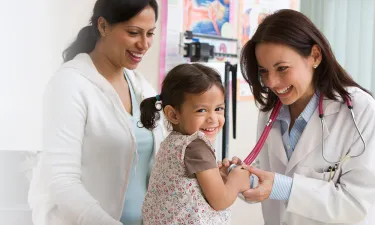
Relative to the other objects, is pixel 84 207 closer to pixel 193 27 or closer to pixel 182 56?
pixel 182 56

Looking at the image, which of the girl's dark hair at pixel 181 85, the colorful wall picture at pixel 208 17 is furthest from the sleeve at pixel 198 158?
the colorful wall picture at pixel 208 17

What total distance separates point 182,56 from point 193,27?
5.0 inches

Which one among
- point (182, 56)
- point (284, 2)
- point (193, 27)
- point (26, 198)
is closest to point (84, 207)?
point (26, 198)

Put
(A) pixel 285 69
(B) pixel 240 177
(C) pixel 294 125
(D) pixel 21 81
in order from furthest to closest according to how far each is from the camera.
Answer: (C) pixel 294 125
(A) pixel 285 69
(B) pixel 240 177
(D) pixel 21 81

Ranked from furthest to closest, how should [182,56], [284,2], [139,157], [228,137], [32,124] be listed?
[284,2] < [228,137] < [182,56] < [139,157] < [32,124]

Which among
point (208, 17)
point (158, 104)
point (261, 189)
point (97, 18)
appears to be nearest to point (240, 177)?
point (261, 189)

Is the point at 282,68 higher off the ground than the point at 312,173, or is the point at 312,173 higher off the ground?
the point at 282,68

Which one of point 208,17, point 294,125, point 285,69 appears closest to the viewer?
point 285,69

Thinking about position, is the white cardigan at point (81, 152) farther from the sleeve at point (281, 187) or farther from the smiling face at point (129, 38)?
the sleeve at point (281, 187)

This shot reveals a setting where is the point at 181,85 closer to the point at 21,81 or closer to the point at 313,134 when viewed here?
the point at 21,81

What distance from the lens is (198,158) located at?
0.98 m

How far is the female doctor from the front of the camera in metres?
1.20

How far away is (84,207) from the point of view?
3.31ft

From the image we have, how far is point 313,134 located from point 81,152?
638 millimetres
